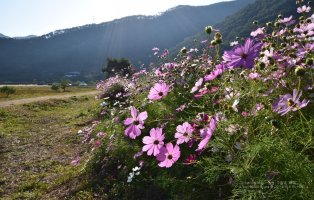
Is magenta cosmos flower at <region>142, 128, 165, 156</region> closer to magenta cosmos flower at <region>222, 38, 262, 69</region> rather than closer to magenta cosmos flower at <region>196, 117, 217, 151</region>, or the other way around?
magenta cosmos flower at <region>196, 117, 217, 151</region>

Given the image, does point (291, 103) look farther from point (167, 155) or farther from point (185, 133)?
point (167, 155)

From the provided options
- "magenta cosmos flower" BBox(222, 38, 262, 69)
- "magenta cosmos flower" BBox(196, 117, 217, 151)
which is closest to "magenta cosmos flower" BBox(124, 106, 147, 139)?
"magenta cosmos flower" BBox(196, 117, 217, 151)

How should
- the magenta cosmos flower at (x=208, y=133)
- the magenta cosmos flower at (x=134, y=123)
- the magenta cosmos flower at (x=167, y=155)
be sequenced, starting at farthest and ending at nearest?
the magenta cosmos flower at (x=134, y=123)
the magenta cosmos flower at (x=167, y=155)
the magenta cosmos flower at (x=208, y=133)

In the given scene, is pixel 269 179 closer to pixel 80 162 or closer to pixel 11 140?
pixel 80 162

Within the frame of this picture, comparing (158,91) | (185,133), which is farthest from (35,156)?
(185,133)

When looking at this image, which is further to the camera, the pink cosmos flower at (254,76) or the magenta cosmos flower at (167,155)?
the pink cosmos flower at (254,76)

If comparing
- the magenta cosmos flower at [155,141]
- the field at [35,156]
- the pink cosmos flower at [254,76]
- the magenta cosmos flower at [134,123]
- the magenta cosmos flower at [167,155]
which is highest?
the pink cosmos flower at [254,76]

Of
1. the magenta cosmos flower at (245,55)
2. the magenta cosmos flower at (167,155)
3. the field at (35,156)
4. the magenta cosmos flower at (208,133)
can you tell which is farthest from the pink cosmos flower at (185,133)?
the field at (35,156)

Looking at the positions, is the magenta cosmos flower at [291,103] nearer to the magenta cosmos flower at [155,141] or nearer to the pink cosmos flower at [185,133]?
the pink cosmos flower at [185,133]

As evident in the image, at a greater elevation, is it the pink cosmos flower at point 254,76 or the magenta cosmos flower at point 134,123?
the pink cosmos flower at point 254,76

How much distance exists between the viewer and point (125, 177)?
14.3 ft

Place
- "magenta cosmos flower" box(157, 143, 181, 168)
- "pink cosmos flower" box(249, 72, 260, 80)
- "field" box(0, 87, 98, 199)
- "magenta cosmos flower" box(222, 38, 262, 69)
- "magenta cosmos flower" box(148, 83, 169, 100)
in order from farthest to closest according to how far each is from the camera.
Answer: "field" box(0, 87, 98, 199), "pink cosmos flower" box(249, 72, 260, 80), "magenta cosmos flower" box(148, 83, 169, 100), "magenta cosmos flower" box(157, 143, 181, 168), "magenta cosmos flower" box(222, 38, 262, 69)

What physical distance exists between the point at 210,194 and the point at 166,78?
2.80 m

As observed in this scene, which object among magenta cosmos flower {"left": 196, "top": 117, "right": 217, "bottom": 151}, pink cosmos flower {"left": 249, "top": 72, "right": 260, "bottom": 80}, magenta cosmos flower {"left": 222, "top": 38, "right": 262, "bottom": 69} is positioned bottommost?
magenta cosmos flower {"left": 196, "top": 117, "right": 217, "bottom": 151}
